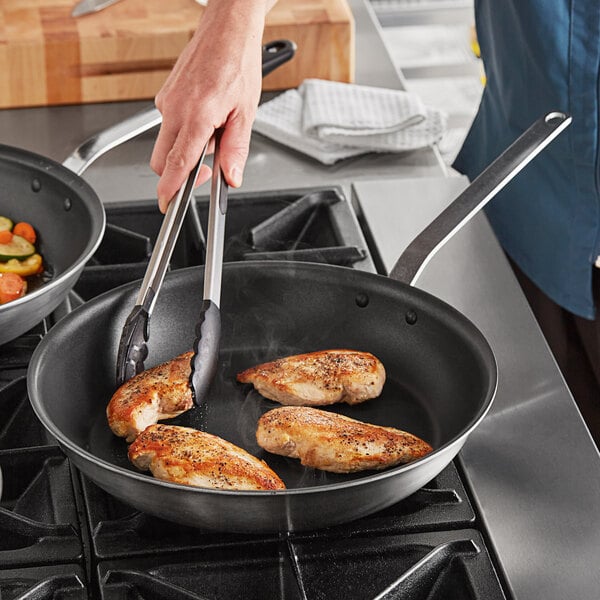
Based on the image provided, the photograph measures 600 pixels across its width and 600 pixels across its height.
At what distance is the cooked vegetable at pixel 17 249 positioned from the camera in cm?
134

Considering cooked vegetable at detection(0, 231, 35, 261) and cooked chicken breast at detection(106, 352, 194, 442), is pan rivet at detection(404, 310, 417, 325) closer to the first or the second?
cooked chicken breast at detection(106, 352, 194, 442)

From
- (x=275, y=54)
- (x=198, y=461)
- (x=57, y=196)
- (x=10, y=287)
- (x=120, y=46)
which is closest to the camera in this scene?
(x=198, y=461)

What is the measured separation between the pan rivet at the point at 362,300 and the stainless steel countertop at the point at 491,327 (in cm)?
15

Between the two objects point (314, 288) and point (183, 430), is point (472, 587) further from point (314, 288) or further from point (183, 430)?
point (314, 288)

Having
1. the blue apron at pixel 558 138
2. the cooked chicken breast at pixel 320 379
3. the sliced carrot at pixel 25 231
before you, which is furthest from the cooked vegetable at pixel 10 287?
the blue apron at pixel 558 138

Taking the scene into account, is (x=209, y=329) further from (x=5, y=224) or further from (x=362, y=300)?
(x=5, y=224)

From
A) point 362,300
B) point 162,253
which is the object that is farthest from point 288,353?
point 162,253

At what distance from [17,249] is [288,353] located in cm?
42

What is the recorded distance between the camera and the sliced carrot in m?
1.41

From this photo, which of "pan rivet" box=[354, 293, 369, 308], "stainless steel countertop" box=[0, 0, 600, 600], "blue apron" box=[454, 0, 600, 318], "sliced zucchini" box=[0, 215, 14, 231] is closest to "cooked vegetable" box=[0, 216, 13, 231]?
"sliced zucchini" box=[0, 215, 14, 231]

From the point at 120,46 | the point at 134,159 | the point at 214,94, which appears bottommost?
the point at 134,159

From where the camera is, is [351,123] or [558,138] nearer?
[558,138]

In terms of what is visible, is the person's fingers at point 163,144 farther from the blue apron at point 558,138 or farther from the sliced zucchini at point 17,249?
the blue apron at point 558,138

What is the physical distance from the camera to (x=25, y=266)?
1.36 metres
